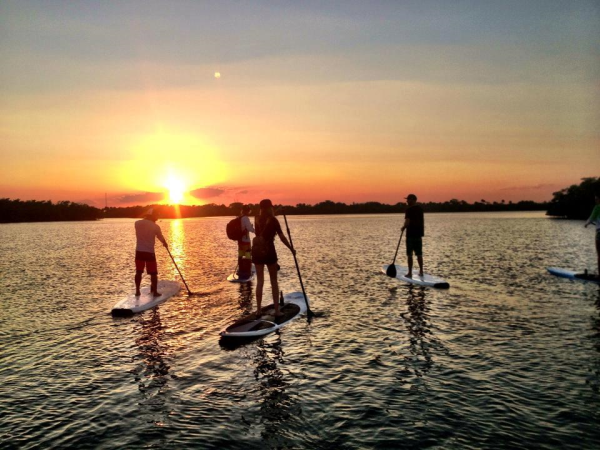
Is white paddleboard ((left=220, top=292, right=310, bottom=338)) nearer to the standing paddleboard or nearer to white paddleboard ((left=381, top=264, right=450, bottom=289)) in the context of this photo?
white paddleboard ((left=381, top=264, right=450, bottom=289))

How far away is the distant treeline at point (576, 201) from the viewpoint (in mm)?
121750

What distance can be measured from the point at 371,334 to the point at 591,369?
5.05 metres

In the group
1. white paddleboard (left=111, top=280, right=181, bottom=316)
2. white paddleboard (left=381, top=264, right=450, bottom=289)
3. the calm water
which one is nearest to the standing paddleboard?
the calm water

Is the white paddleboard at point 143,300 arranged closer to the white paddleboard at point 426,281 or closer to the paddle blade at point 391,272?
the paddle blade at point 391,272

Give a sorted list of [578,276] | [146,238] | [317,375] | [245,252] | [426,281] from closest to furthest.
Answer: [317,375]
[146,238]
[426,281]
[578,276]
[245,252]

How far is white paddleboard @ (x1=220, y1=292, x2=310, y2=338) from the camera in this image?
10.9 meters

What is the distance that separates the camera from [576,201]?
12744cm

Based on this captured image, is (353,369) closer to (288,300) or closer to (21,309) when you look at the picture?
(288,300)

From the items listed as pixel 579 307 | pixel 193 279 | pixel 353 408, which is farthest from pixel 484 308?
pixel 193 279

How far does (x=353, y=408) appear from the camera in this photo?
7219 millimetres

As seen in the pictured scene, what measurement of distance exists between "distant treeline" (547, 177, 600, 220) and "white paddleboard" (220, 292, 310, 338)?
131m

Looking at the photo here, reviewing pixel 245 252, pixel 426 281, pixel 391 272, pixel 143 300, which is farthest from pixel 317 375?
pixel 391 272

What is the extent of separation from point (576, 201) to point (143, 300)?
14338 cm

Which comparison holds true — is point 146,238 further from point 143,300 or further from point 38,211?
point 38,211
